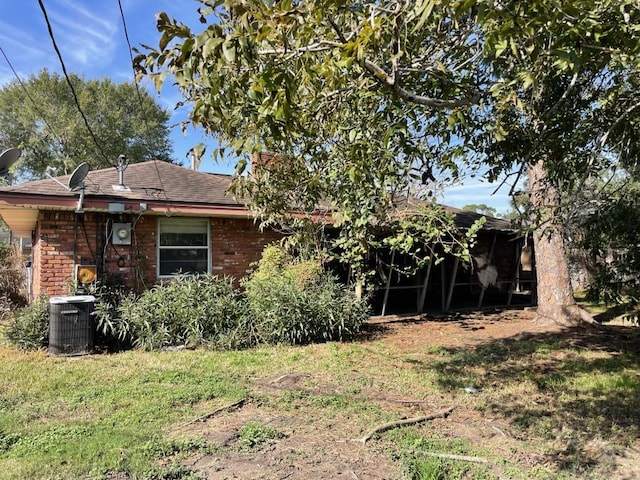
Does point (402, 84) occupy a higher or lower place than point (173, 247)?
higher

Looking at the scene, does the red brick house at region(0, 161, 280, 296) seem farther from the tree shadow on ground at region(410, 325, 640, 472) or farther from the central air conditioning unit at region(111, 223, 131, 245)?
the tree shadow on ground at region(410, 325, 640, 472)

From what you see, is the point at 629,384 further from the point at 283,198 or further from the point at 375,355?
the point at 283,198

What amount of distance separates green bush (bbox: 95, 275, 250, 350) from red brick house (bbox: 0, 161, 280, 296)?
52.7 inches

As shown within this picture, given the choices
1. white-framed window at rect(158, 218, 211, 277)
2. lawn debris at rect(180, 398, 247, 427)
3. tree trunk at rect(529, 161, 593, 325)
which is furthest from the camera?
tree trunk at rect(529, 161, 593, 325)

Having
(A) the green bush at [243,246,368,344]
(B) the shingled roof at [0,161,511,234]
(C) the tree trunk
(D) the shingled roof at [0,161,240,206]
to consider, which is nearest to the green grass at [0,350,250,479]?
(A) the green bush at [243,246,368,344]

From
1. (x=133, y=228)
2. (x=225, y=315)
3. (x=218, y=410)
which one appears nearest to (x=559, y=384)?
(x=218, y=410)

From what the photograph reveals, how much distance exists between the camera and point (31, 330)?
7.35 m

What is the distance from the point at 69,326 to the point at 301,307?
3.71 meters

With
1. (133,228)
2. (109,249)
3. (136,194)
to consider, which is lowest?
(109,249)

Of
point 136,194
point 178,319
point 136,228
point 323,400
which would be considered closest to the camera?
point 323,400

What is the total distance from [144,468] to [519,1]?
408 centimetres

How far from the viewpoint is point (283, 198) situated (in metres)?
6.15

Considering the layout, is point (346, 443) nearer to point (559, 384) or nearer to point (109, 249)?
point (559, 384)

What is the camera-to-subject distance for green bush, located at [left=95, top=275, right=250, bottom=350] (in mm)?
7547
